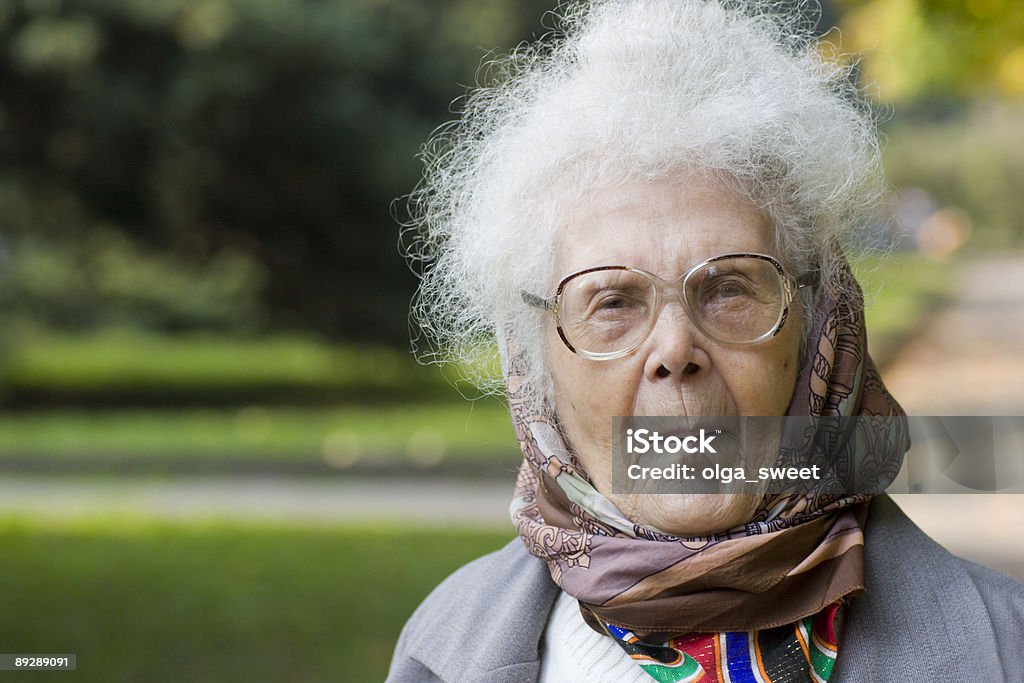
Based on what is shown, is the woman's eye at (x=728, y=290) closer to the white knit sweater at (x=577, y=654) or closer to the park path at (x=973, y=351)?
the white knit sweater at (x=577, y=654)

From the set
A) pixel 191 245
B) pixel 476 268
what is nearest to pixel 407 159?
pixel 191 245

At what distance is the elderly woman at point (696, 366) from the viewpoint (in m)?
1.55

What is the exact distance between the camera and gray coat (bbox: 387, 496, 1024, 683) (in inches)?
61.2

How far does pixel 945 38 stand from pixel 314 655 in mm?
4111

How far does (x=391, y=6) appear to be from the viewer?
35.1 ft

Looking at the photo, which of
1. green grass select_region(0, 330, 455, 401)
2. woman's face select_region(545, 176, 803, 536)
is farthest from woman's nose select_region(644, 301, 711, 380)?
green grass select_region(0, 330, 455, 401)

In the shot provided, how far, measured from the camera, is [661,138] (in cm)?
163

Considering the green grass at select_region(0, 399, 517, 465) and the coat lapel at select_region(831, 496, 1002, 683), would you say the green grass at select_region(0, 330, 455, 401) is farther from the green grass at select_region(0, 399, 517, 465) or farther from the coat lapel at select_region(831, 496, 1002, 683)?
the coat lapel at select_region(831, 496, 1002, 683)

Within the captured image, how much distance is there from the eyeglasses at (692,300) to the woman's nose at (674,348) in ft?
0.04

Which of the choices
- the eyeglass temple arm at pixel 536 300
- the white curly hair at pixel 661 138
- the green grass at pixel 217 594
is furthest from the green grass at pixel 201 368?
the eyeglass temple arm at pixel 536 300

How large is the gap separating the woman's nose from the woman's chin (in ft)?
0.59

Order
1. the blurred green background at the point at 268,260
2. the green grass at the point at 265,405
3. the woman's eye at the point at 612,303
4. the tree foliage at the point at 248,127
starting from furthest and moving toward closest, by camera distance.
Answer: the green grass at the point at 265,405 → the tree foliage at the point at 248,127 → the blurred green background at the point at 268,260 → the woman's eye at the point at 612,303

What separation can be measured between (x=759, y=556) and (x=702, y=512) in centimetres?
10

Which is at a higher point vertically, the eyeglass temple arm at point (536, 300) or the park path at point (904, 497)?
the park path at point (904, 497)
